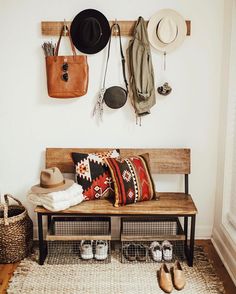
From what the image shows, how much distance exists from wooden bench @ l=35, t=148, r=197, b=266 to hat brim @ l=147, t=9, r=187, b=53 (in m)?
0.81

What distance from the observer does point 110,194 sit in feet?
8.67

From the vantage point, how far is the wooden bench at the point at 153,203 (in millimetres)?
2432

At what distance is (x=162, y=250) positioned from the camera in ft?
8.57

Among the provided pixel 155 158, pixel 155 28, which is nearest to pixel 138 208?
pixel 155 158

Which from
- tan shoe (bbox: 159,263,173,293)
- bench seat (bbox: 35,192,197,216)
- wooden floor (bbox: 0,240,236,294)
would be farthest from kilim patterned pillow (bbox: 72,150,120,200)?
wooden floor (bbox: 0,240,236,294)

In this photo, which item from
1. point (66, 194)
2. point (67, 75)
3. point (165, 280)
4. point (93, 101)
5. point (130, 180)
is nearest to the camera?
point (165, 280)

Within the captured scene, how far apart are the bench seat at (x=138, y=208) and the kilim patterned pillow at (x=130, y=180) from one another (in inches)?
2.1

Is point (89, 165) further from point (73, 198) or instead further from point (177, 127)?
point (177, 127)

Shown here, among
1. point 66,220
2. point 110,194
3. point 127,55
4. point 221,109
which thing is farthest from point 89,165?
point 221,109

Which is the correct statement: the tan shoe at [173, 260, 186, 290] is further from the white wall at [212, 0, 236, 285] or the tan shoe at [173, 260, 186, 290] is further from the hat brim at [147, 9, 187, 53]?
the hat brim at [147, 9, 187, 53]

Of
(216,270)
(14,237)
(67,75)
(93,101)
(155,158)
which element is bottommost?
(216,270)

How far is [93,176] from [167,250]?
0.78m

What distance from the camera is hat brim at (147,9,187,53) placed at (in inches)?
103

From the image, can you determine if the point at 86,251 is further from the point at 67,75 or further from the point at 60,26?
the point at 60,26
